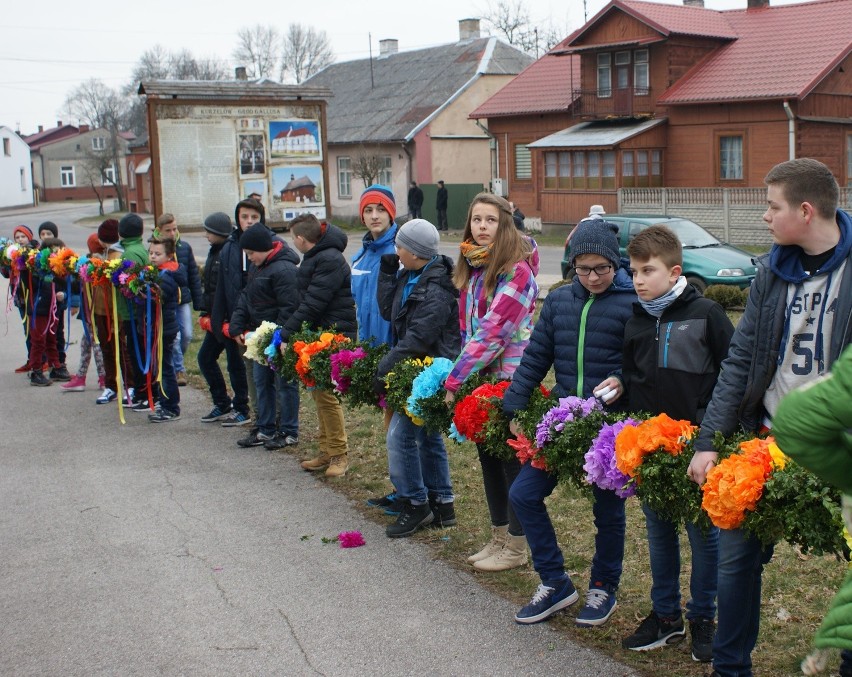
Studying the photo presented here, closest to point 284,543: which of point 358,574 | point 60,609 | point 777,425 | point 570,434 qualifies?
point 358,574

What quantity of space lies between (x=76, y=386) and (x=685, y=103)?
28.0 m

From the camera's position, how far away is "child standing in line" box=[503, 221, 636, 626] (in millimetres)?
4922

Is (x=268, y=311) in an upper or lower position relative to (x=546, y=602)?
upper

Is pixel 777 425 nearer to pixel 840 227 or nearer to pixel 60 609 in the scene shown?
pixel 840 227

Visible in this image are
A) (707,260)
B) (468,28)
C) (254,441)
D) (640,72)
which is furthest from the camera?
(468,28)

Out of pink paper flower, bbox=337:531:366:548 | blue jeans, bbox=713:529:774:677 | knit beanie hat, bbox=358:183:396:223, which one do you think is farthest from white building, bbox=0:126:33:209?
blue jeans, bbox=713:529:774:677

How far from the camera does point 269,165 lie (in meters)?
18.2

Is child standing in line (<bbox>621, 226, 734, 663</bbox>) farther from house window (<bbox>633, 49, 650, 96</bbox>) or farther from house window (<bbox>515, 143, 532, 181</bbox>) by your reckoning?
house window (<bbox>515, 143, 532, 181</bbox>)

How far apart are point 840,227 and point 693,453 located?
1064mm

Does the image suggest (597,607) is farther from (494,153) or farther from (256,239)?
(494,153)

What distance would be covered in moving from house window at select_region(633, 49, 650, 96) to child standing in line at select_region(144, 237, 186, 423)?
29849mm

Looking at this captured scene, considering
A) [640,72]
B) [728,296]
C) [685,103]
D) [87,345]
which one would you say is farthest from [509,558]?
[640,72]

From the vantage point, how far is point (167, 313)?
34.7 ft

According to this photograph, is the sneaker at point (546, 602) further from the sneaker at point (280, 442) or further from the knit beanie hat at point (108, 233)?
the knit beanie hat at point (108, 233)
